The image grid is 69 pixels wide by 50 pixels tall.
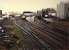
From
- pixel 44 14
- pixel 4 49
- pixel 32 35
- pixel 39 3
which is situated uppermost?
pixel 39 3

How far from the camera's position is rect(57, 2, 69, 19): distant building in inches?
67.7

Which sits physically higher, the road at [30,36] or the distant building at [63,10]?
the distant building at [63,10]

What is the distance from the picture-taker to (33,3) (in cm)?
180

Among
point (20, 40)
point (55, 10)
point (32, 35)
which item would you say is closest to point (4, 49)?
point (20, 40)

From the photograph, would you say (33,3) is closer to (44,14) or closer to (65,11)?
(44,14)

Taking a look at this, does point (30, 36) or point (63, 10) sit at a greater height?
point (63, 10)

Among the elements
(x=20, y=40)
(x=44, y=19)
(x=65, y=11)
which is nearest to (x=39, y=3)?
(x=44, y=19)

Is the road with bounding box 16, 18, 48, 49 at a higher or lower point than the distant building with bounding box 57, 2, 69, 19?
lower

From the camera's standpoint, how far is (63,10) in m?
1.72

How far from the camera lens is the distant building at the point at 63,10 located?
1720 millimetres

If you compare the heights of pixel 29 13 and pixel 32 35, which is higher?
pixel 29 13

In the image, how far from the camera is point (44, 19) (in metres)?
1.79

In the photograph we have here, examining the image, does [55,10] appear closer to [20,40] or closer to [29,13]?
[29,13]

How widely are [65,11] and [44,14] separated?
0.83 ft
